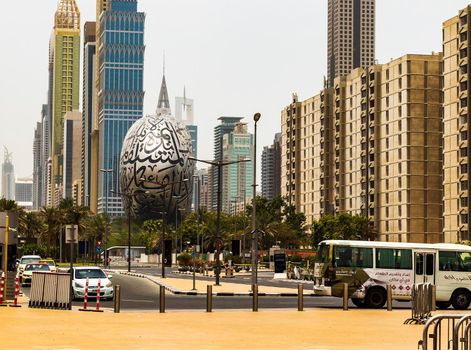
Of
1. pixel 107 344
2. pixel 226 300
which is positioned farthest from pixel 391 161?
pixel 107 344

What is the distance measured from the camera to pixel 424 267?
4228 centimetres

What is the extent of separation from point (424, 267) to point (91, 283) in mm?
13490

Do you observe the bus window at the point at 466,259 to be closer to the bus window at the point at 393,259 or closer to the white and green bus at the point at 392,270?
the white and green bus at the point at 392,270

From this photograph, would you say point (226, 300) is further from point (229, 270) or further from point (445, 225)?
point (445, 225)

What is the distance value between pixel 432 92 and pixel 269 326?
371 ft

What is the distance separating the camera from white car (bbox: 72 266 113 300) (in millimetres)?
42812

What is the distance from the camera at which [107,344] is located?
815 inches

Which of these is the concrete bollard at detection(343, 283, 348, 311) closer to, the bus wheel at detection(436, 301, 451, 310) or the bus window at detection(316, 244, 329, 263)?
the bus window at detection(316, 244, 329, 263)

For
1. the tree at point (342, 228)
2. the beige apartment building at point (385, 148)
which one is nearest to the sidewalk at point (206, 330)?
the tree at point (342, 228)

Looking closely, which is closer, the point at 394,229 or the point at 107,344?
the point at 107,344

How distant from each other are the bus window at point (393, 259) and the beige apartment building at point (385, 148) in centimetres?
9431

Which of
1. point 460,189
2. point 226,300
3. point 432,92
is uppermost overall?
point 432,92

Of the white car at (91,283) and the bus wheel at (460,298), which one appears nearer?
the bus wheel at (460,298)

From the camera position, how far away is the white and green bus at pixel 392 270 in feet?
136
